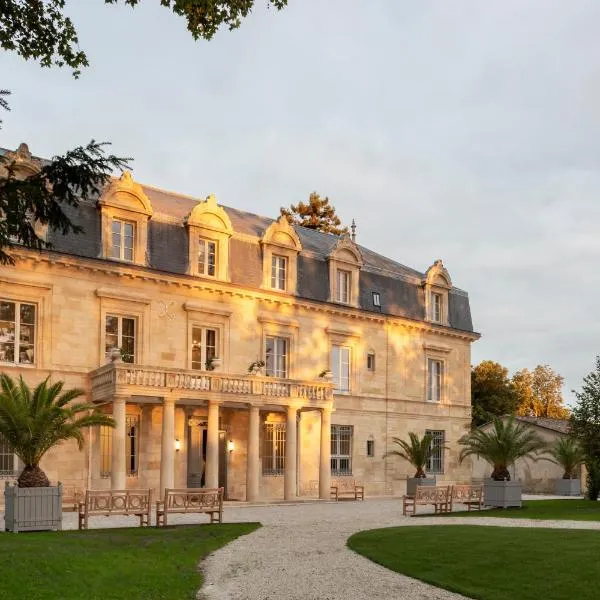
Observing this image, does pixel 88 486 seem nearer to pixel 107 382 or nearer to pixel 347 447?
pixel 107 382

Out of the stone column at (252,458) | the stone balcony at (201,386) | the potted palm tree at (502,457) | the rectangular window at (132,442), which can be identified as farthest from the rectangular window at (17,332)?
the potted palm tree at (502,457)

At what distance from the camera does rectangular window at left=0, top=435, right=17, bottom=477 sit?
27.1 m

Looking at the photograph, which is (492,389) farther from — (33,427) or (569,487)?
(33,427)

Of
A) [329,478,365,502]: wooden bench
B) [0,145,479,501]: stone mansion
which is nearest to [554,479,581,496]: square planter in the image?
[0,145,479,501]: stone mansion

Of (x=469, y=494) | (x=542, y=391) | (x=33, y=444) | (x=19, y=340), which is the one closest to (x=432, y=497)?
(x=469, y=494)

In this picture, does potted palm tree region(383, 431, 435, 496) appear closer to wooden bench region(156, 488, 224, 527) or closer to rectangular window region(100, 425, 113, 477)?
rectangular window region(100, 425, 113, 477)

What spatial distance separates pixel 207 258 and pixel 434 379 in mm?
14115

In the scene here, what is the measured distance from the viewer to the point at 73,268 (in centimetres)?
2906

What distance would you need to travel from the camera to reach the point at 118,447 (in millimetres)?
27312

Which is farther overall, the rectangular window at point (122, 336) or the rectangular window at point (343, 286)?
the rectangular window at point (343, 286)

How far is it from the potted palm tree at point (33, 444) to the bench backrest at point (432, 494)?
10.2m

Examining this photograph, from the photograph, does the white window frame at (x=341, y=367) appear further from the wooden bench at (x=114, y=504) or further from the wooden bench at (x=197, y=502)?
the wooden bench at (x=114, y=504)

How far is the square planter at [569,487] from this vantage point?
4316cm

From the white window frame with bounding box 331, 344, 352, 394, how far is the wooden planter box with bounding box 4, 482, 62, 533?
18.9 meters
